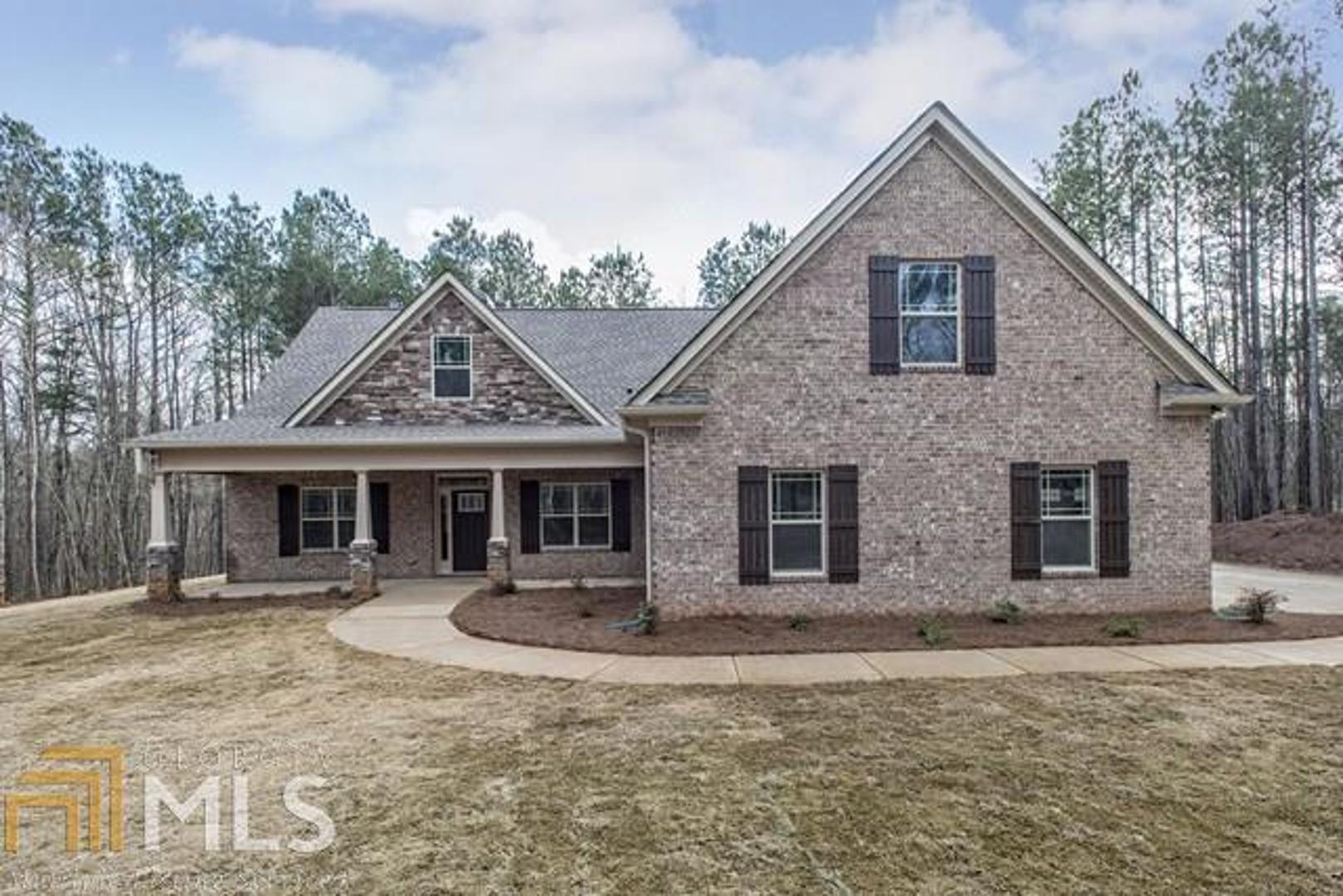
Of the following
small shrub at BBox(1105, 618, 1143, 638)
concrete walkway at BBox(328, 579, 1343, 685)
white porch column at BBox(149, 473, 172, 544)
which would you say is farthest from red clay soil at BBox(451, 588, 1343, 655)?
white porch column at BBox(149, 473, 172, 544)

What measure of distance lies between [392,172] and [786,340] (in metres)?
12.9

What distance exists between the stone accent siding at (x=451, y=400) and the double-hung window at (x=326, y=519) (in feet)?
7.11

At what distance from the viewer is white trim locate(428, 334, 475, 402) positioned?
14.7 meters

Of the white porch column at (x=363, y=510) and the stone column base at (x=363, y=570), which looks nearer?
the stone column base at (x=363, y=570)

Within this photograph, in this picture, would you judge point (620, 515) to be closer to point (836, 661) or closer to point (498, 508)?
point (498, 508)

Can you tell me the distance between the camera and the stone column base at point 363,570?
42.8 feet

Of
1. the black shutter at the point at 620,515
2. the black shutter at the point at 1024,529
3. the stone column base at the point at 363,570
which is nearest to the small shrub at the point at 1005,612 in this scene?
the black shutter at the point at 1024,529

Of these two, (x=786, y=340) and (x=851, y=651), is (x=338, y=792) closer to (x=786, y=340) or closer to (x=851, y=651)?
(x=851, y=651)

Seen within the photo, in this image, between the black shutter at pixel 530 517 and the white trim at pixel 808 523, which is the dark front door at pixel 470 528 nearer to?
the black shutter at pixel 530 517

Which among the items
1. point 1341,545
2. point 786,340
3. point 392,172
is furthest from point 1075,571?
point 392,172

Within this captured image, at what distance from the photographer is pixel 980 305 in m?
10.3

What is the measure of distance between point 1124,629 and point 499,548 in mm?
10018

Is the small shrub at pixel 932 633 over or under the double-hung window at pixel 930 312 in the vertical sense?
under

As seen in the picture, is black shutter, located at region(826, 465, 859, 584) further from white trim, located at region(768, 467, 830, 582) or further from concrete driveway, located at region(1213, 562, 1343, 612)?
concrete driveway, located at region(1213, 562, 1343, 612)
